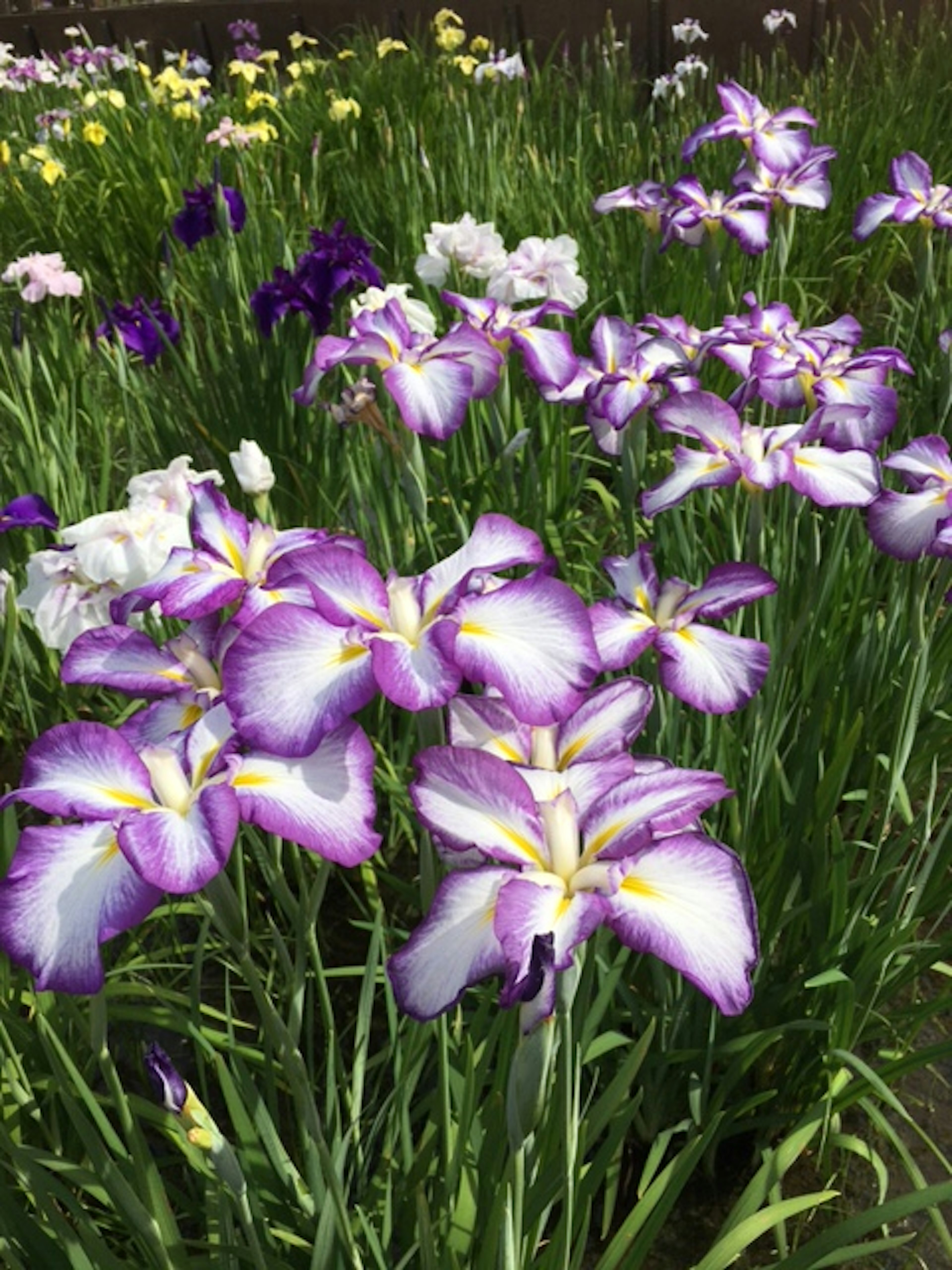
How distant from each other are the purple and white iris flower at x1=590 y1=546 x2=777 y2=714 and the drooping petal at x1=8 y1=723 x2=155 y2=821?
16.4 inches

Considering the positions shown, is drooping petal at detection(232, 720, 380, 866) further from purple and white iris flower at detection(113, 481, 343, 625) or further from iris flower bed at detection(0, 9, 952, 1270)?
purple and white iris flower at detection(113, 481, 343, 625)

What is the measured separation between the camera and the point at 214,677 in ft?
3.04

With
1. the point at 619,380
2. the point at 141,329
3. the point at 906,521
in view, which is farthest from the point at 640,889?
the point at 141,329

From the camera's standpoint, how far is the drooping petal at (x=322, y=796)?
2.45 feet

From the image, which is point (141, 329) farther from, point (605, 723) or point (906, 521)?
point (605, 723)

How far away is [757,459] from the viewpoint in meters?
1.37

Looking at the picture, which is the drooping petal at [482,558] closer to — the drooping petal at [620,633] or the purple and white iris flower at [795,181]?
the drooping petal at [620,633]

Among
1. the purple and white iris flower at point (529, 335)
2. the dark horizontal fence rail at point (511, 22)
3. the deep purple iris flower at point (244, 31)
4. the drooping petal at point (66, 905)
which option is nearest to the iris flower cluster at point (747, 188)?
the purple and white iris flower at point (529, 335)

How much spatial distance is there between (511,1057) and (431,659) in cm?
55

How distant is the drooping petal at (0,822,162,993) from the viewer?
73cm

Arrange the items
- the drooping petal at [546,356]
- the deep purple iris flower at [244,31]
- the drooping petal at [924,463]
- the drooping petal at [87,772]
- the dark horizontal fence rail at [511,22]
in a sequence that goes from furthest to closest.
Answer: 1. the deep purple iris flower at [244,31]
2. the dark horizontal fence rail at [511,22]
3. the drooping petal at [546,356]
4. the drooping petal at [924,463]
5. the drooping petal at [87,772]

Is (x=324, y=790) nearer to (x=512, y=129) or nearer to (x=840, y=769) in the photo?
(x=840, y=769)

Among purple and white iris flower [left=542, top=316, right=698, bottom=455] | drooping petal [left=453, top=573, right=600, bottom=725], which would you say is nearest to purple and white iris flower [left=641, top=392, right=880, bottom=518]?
purple and white iris flower [left=542, top=316, right=698, bottom=455]

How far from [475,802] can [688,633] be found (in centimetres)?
41
